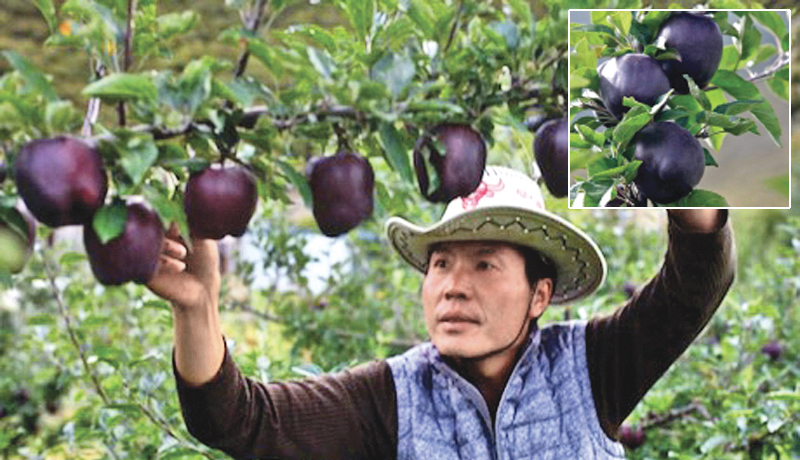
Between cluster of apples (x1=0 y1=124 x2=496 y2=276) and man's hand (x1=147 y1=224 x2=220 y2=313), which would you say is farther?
man's hand (x1=147 y1=224 x2=220 y2=313)

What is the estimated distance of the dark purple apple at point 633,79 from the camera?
0.88 m

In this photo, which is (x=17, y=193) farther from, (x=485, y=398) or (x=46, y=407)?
(x=46, y=407)

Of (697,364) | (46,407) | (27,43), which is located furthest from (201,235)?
(27,43)

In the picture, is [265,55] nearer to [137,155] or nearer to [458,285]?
[137,155]

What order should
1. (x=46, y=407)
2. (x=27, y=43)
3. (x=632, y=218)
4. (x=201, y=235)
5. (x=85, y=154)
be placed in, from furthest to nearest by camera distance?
(x=27, y=43) < (x=632, y=218) < (x=46, y=407) < (x=201, y=235) < (x=85, y=154)

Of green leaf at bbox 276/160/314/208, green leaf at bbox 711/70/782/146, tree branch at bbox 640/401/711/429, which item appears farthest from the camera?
tree branch at bbox 640/401/711/429

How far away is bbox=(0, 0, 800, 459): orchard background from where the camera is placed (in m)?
0.78

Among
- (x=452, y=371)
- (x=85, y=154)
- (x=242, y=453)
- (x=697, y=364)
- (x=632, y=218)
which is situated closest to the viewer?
(x=85, y=154)

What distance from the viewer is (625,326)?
1643mm

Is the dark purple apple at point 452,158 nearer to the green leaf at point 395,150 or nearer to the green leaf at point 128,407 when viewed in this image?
the green leaf at point 395,150

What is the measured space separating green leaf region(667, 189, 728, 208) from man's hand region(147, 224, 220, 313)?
1.74ft

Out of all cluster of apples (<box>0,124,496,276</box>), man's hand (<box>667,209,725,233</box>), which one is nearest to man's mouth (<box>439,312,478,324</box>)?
man's hand (<box>667,209,725,233</box>)

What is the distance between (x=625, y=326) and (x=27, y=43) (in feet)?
13.4

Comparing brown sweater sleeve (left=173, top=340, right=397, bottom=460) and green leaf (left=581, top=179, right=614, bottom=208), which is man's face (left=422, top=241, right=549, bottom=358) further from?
green leaf (left=581, top=179, right=614, bottom=208)
